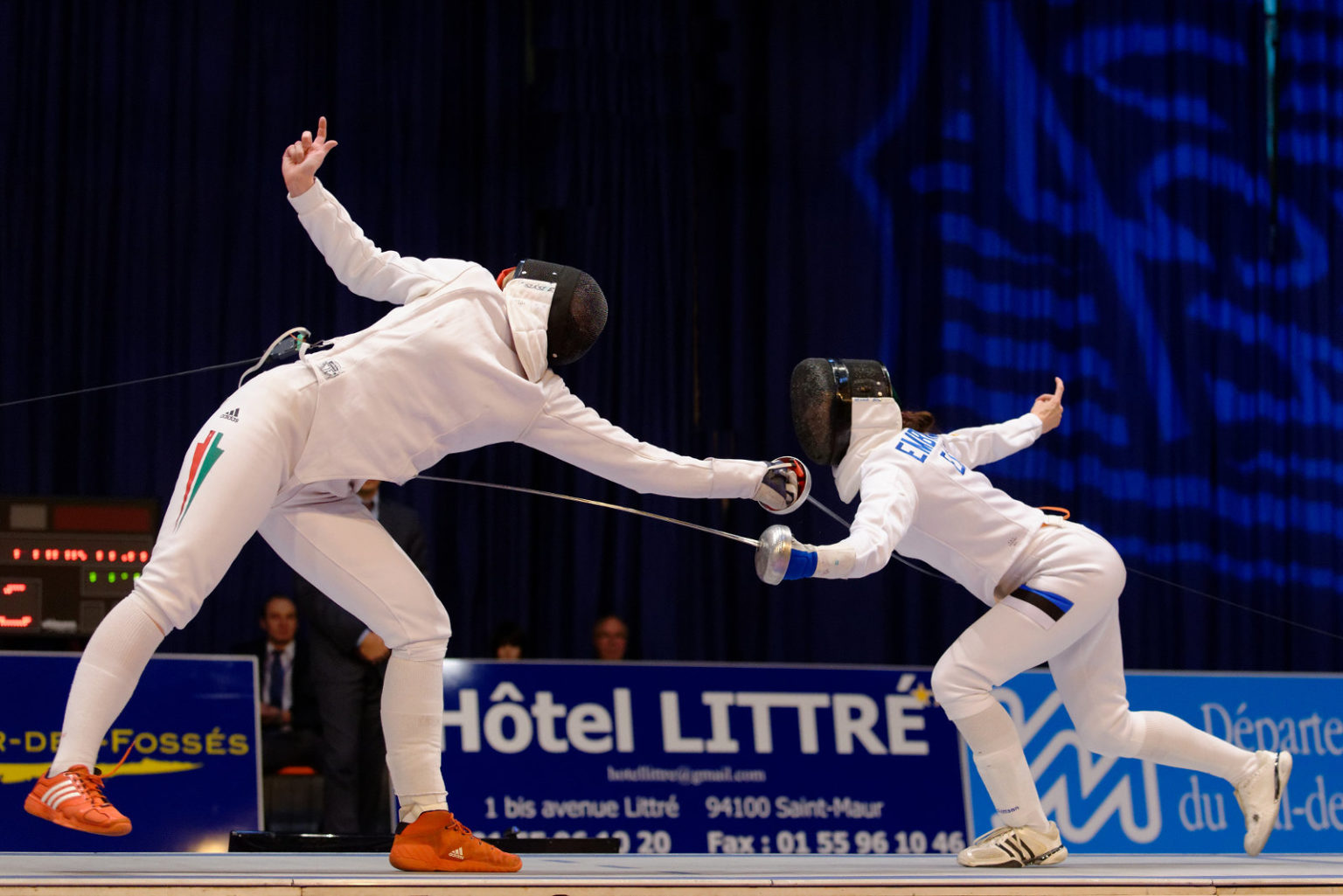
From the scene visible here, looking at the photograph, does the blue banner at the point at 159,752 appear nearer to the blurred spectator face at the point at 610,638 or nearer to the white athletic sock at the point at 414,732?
the blurred spectator face at the point at 610,638

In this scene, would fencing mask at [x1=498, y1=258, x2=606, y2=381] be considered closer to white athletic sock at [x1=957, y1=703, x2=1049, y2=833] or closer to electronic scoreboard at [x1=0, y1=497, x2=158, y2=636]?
white athletic sock at [x1=957, y1=703, x2=1049, y2=833]

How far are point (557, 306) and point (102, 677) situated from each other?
3.57ft

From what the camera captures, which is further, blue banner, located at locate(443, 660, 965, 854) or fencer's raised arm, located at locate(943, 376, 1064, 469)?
blue banner, located at locate(443, 660, 965, 854)

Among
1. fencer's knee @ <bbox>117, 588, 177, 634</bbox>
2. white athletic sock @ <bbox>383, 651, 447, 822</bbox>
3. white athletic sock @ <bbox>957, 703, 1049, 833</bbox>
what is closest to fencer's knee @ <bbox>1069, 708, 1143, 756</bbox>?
white athletic sock @ <bbox>957, 703, 1049, 833</bbox>

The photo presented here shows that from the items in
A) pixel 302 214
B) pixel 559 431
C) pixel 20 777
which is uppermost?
pixel 302 214

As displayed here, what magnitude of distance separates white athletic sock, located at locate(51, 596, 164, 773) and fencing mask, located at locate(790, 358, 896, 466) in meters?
1.55

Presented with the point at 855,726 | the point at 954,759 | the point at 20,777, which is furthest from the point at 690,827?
the point at 20,777

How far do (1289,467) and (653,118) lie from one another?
11.4 feet

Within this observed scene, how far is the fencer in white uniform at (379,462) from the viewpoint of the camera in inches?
94.6

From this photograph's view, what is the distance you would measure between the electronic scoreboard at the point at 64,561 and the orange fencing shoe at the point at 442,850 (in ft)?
7.55

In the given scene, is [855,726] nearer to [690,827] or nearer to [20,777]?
[690,827]

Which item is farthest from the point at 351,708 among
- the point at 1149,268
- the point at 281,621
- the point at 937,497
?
the point at 1149,268

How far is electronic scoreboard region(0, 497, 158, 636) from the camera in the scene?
440 cm

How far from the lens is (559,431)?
2725 millimetres
